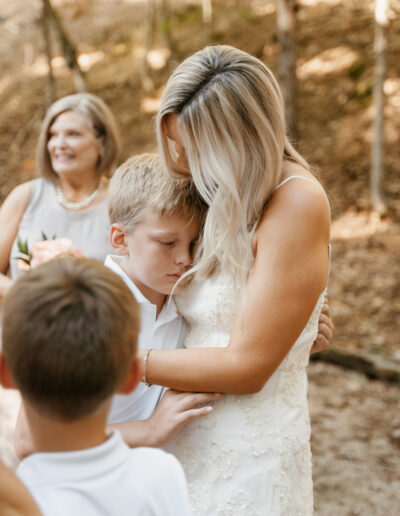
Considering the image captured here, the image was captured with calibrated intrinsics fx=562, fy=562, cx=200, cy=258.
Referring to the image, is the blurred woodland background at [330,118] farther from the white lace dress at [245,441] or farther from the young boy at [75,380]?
the young boy at [75,380]

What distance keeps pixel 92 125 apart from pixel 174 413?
2.35 m

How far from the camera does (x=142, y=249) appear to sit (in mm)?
1967

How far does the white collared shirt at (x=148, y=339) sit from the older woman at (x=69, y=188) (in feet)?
4.71

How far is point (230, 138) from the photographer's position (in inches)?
64.4

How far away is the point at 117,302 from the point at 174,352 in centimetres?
67

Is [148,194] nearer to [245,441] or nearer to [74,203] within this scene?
[245,441]

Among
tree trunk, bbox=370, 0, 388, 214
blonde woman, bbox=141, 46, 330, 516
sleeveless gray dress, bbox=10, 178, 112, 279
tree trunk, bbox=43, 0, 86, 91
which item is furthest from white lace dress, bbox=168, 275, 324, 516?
tree trunk, bbox=370, 0, 388, 214

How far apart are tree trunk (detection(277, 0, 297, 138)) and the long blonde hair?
19.7 ft

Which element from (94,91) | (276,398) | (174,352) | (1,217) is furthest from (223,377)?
(94,91)

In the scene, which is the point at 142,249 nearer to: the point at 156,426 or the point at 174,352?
the point at 174,352

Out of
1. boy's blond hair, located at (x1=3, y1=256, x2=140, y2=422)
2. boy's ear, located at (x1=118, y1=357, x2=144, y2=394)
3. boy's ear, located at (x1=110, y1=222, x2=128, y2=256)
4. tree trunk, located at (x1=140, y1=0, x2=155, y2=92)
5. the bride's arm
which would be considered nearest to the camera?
boy's blond hair, located at (x1=3, y1=256, x2=140, y2=422)

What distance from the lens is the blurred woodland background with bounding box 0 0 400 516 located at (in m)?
4.75

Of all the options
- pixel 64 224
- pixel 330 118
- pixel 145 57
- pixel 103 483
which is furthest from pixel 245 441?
pixel 145 57

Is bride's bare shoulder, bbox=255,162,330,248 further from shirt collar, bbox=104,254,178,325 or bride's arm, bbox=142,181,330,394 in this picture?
shirt collar, bbox=104,254,178,325
